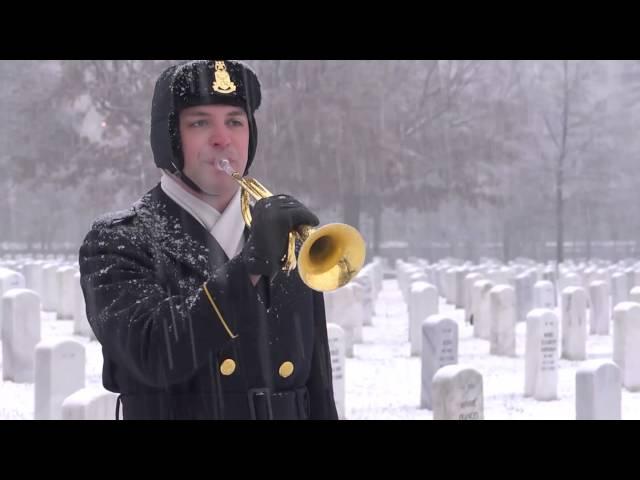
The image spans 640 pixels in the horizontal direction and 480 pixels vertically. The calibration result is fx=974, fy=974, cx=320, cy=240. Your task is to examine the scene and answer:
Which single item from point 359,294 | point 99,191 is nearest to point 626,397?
point 359,294

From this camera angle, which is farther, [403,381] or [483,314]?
[483,314]

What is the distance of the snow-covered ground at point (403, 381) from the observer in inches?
356

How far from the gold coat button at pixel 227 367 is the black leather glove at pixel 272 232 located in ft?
1.26

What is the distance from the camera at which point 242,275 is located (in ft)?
7.46

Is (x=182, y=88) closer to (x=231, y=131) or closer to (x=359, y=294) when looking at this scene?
(x=231, y=131)

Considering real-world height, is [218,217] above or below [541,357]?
below

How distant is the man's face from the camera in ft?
8.58

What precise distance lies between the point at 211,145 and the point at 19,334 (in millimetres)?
8930

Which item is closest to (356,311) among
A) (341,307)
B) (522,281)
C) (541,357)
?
(341,307)

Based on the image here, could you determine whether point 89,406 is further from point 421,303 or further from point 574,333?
point 421,303

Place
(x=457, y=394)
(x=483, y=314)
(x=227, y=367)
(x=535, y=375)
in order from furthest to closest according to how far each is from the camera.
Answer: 1. (x=483, y=314)
2. (x=535, y=375)
3. (x=457, y=394)
4. (x=227, y=367)

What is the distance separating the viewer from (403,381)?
1084cm

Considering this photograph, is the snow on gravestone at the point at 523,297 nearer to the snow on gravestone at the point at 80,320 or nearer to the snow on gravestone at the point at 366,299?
the snow on gravestone at the point at 366,299

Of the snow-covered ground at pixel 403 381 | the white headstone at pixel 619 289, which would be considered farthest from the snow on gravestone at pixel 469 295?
the white headstone at pixel 619 289
